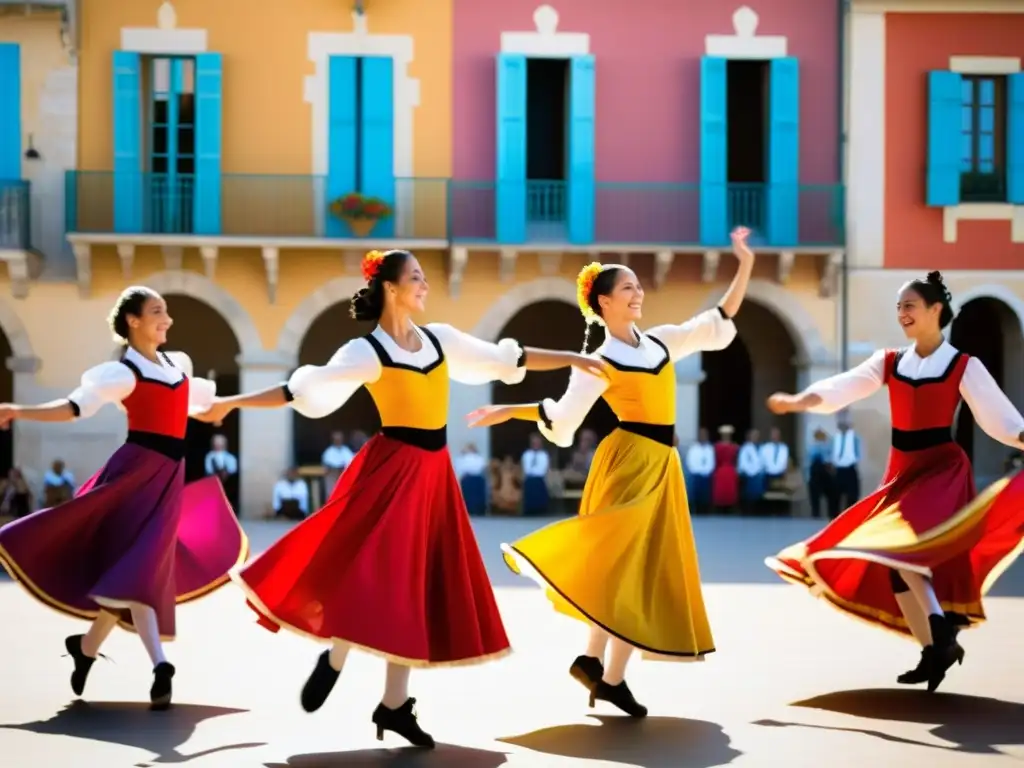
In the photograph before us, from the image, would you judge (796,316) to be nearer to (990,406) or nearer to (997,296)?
(997,296)

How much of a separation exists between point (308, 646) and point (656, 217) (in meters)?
14.2

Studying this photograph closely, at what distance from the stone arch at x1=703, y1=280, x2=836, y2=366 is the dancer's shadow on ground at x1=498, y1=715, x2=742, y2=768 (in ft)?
54.5

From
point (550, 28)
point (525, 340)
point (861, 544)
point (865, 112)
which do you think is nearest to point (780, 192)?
point (865, 112)

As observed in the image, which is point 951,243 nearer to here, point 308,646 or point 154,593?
point 308,646

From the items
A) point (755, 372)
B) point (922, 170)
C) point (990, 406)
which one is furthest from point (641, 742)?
point (755, 372)

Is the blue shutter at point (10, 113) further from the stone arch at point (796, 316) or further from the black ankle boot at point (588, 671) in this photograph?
the black ankle boot at point (588, 671)

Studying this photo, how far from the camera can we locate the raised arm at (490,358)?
280 inches

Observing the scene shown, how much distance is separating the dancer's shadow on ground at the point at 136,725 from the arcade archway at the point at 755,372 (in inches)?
731

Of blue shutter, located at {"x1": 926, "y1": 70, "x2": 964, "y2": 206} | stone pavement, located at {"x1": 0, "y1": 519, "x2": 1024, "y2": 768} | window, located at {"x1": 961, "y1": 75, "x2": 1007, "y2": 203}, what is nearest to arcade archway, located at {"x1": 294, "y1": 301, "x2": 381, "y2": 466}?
blue shutter, located at {"x1": 926, "y1": 70, "x2": 964, "y2": 206}

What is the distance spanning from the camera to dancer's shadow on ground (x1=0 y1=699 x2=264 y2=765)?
6688mm

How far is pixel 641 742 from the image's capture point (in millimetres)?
6812

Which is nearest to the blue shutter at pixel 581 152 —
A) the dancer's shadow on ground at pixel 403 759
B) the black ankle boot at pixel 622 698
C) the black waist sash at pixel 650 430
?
the black waist sash at pixel 650 430

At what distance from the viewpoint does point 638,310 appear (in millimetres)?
7820

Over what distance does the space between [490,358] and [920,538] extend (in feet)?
7.65
